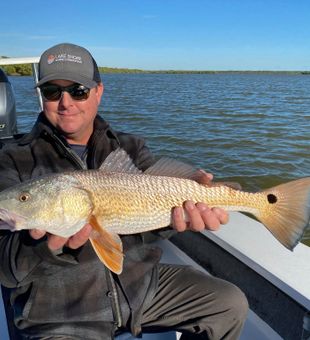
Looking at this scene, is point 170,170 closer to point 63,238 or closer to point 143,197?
point 143,197

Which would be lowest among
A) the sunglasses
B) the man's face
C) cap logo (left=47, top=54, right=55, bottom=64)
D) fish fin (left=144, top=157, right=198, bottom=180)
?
fish fin (left=144, top=157, right=198, bottom=180)

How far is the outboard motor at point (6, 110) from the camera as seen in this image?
15.8ft

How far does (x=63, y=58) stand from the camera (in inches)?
116

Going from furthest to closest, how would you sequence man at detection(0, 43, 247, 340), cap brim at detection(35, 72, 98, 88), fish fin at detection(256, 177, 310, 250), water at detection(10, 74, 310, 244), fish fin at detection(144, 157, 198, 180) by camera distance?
1. water at detection(10, 74, 310, 244)
2. cap brim at detection(35, 72, 98, 88)
3. fish fin at detection(144, 157, 198, 180)
4. fish fin at detection(256, 177, 310, 250)
5. man at detection(0, 43, 247, 340)

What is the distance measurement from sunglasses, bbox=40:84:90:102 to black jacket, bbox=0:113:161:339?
18cm

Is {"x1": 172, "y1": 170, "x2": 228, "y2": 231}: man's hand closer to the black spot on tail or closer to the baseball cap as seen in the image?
the black spot on tail

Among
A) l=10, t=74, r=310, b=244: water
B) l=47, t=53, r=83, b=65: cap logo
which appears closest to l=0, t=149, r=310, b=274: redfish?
l=47, t=53, r=83, b=65: cap logo

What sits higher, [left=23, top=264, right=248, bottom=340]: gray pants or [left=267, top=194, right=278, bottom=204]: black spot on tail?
[left=267, top=194, right=278, bottom=204]: black spot on tail

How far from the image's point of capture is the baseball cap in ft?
9.46

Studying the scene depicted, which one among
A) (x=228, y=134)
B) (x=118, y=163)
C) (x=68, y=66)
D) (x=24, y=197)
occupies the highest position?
(x=68, y=66)

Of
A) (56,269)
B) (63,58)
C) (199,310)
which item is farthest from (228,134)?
(56,269)

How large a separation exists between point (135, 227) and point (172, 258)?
182 cm

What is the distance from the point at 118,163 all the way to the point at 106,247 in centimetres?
56

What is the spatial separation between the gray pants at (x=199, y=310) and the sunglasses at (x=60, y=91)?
152 cm
